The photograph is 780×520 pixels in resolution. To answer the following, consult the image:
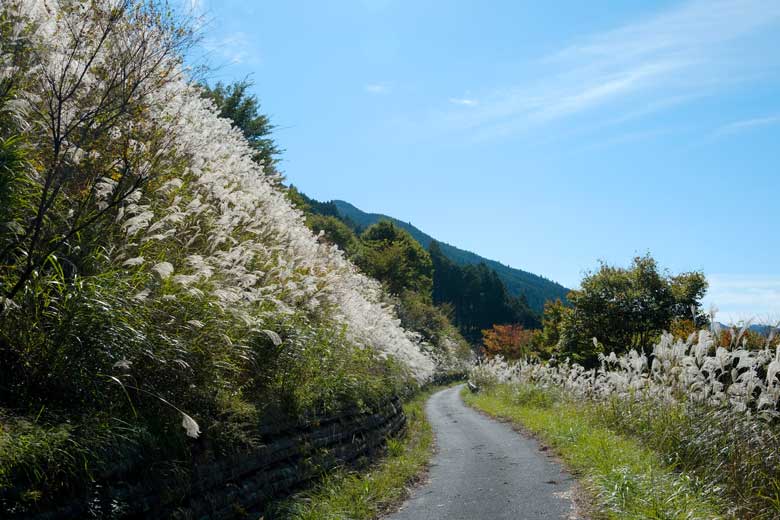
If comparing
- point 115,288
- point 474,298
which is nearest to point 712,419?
point 115,288

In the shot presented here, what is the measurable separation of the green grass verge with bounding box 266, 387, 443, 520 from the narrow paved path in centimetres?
28

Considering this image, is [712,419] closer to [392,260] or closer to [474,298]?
[392,260]

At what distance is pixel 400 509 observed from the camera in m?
7.36

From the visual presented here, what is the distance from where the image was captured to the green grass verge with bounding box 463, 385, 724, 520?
580 centimetres

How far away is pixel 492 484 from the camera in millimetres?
8375

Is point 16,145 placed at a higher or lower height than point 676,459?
higher

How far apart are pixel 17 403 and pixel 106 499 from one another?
97cm

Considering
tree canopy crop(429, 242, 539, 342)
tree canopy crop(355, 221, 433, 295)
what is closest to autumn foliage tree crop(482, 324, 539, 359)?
tree canopy crop(355, 221, 433, 295)

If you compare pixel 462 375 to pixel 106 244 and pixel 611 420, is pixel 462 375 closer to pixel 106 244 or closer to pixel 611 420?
pixel 611 420

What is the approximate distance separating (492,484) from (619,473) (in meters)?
1.96

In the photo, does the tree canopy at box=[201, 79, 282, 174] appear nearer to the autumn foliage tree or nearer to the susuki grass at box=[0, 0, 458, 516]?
the susuki grass at box=[0, 0, 458, 516]

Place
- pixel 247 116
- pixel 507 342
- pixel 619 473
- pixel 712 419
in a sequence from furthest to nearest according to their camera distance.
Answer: pixel 507 342
pixel 247 116
pixel 712 419
pixel 619 473

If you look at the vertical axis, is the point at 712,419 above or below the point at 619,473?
above

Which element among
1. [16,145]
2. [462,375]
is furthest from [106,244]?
[462,375]
